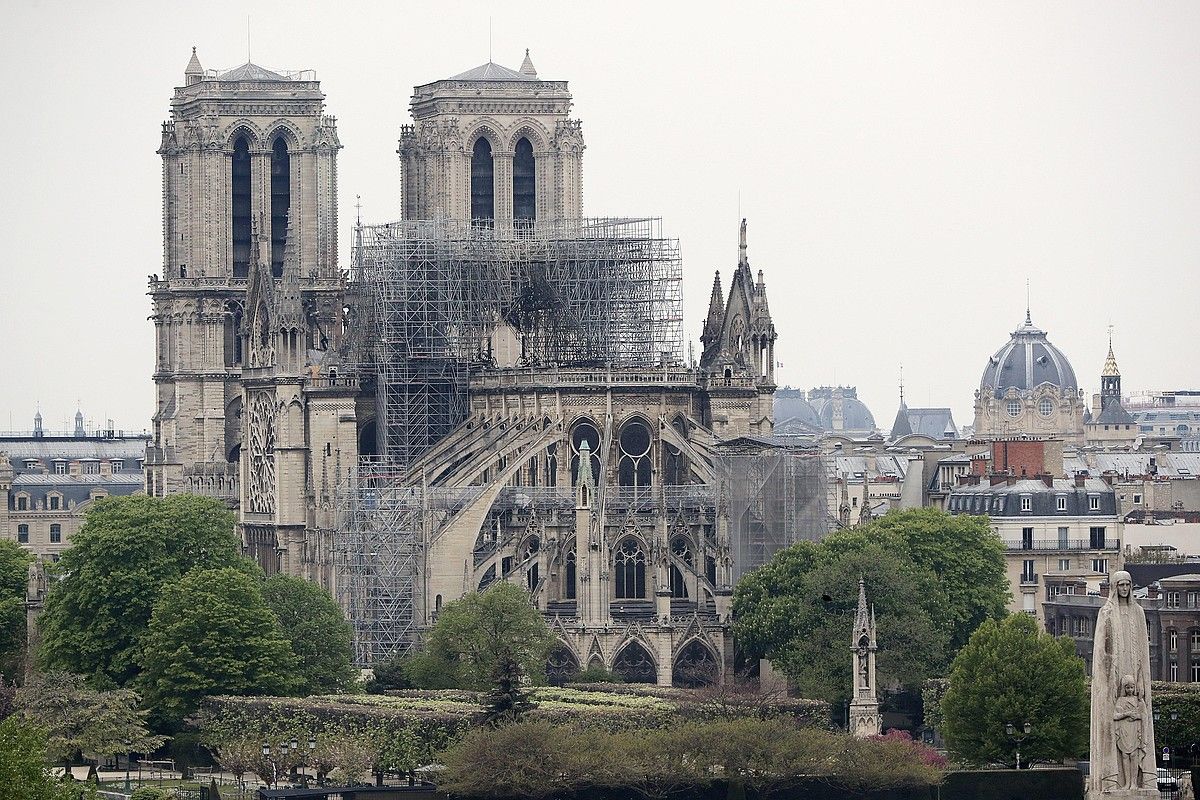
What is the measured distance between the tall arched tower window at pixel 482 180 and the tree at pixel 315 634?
124 feet

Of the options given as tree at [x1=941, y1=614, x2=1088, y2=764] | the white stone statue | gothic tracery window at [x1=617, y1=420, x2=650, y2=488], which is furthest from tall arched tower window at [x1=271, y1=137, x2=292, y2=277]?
the white stone statue

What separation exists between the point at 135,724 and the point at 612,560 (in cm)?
3078

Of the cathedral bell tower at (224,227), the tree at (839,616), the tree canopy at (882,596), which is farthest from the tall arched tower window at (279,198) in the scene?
the tree at (839,616)

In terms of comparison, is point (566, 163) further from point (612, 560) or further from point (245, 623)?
point (245, 623)

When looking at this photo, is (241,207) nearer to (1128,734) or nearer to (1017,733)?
(1017,733)

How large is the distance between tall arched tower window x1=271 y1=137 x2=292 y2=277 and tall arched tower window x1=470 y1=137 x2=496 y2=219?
11.0 meters

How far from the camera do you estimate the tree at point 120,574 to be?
127438 millimetres

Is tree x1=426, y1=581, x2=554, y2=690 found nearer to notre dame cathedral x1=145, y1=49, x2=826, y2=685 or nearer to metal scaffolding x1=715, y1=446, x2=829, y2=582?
notre dame cathedral x1=145, y1=49, x2=826, y2=685

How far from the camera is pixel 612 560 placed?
144875 mm

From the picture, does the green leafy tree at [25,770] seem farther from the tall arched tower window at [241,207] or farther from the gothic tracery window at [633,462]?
the tall arched tower window at [241,207]

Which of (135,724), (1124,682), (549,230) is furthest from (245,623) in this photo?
(1124,682)

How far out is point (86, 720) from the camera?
387 feet

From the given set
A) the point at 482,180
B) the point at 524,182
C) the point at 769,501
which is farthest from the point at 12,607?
the point at 524,182

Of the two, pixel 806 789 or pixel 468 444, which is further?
pixel 468 444
